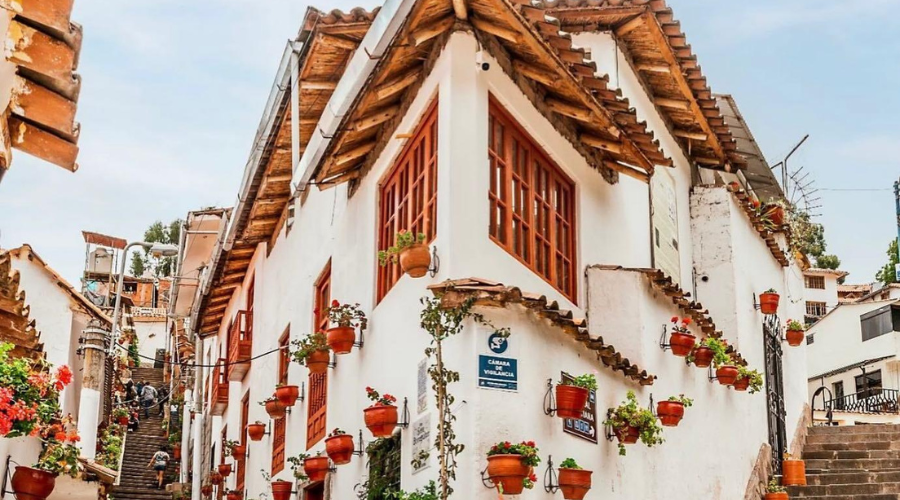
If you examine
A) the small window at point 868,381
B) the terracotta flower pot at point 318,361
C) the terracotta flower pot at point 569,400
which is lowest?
the terracotta flower pot at point 569,400

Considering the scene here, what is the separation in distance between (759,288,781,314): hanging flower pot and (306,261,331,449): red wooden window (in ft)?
22.9

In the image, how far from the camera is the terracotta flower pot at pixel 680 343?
12.6m

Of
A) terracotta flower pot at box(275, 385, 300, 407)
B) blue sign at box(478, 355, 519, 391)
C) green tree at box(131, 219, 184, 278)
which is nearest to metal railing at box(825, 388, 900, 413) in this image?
terracotta flower pot at box(275, 385, 300, 407)

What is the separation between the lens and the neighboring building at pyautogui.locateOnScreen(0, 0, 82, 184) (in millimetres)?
5945

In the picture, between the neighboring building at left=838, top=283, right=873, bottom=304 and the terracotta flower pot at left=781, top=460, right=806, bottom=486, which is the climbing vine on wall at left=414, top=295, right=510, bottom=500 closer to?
the terracotta flower pot at left=781, top=460, right=806, bottom=486

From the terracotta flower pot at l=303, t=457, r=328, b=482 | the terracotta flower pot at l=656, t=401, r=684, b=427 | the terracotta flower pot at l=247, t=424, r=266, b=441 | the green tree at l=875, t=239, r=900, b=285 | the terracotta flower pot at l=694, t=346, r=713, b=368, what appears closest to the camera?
the terracotta flower pot at l=656, t=401, r=684, b=427

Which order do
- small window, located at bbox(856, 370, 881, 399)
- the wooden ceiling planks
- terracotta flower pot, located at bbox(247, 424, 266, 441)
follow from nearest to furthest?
the wooden ceiling planks → terracotta flower pot, located at bbox(247, 424, 266, 441) → small window, located at bbox(856, 370, 881, 399)

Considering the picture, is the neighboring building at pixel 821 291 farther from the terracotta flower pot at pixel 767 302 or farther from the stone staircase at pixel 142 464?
the terracotta flower pot at pixel 767 302

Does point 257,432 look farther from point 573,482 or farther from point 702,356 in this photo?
point 573,482

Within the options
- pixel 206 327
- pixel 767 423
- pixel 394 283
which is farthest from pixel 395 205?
pixel 206 327

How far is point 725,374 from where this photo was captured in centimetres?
1431

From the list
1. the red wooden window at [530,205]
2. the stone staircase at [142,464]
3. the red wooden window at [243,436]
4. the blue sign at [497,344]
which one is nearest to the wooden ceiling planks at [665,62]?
the red wooden window at [530,205]

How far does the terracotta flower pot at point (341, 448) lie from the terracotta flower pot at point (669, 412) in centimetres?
332

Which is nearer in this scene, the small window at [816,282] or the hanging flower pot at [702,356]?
the hanging flower pot at [702,356]
